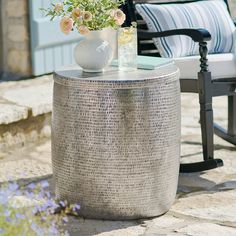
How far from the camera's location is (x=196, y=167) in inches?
157

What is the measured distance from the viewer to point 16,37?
5074 mm

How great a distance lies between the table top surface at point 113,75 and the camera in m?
3.20

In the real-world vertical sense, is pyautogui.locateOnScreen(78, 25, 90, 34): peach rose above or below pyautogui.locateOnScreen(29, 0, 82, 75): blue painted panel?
above

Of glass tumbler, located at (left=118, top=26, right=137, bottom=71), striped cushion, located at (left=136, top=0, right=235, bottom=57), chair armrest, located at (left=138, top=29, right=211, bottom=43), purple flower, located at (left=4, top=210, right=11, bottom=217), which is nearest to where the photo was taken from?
purple flower, located at (left=4, top=210, right=11, bottom=217)

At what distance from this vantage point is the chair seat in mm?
4031

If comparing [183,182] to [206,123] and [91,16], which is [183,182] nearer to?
[206,123]

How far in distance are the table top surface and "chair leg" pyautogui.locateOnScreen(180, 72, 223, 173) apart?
0.46m

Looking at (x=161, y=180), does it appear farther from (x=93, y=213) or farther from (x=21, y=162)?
(x=21, y=162)

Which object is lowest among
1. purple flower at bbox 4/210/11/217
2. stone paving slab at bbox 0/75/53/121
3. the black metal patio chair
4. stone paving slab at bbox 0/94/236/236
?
stone paving slab at bbox 0/94/236/236

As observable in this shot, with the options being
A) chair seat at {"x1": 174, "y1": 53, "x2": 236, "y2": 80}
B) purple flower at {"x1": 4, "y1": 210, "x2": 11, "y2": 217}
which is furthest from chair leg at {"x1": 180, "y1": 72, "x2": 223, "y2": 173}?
purple flower at {"x1": 4, "y1": 210, "x2": 11, "y2": 217}

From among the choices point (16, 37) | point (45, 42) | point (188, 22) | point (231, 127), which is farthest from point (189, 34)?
point (16, 37)

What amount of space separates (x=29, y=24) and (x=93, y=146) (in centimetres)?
201

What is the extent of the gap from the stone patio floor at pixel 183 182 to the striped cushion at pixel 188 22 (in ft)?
1.93

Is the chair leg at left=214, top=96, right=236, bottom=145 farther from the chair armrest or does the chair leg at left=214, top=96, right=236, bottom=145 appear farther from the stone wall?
the stone wall
